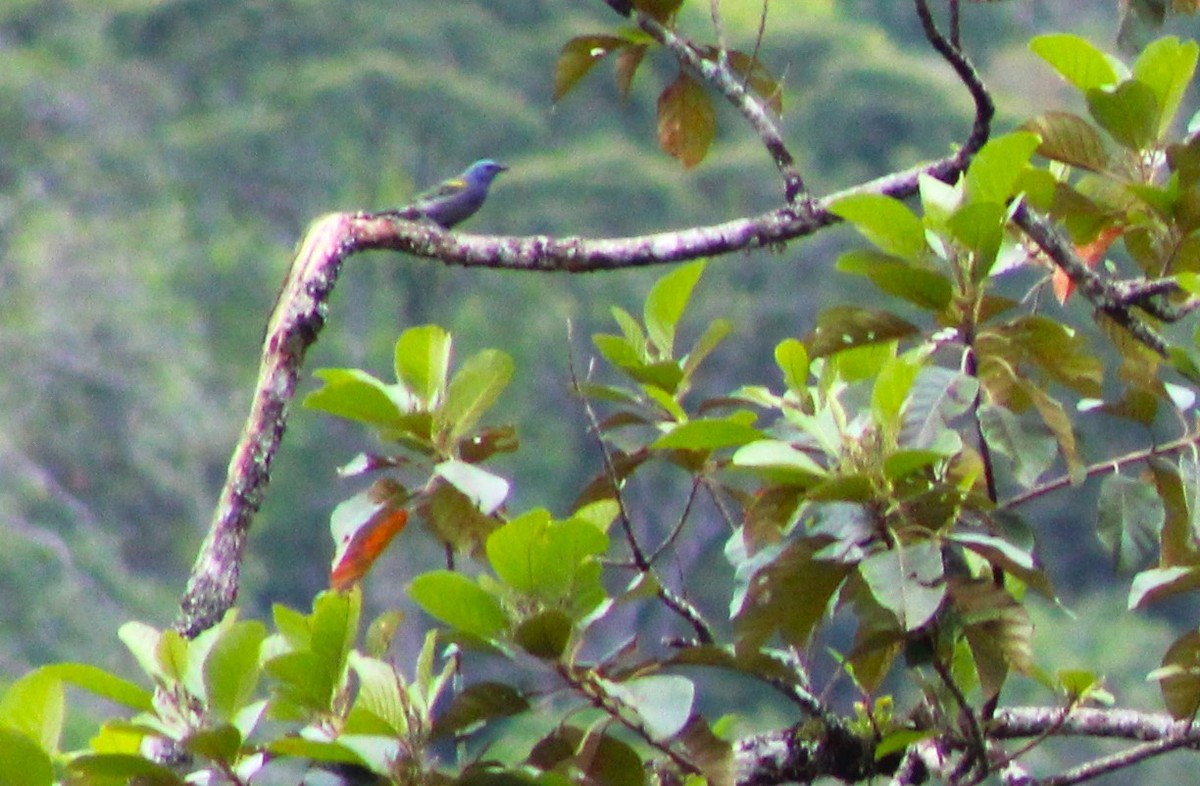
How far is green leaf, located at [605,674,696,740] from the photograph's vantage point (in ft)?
4.04

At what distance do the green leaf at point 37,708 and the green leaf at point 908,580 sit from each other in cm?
60

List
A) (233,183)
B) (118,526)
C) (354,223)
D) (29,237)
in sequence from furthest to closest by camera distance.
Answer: (233,183), (29,237), (118,526), (354,223)

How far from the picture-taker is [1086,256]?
6.15ft

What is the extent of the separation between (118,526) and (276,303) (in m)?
12.0

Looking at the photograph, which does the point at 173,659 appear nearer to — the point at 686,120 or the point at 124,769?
the point at 124,769

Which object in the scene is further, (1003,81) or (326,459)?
(1003,81)

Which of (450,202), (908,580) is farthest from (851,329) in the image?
(450,202)

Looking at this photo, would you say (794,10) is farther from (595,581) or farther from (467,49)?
(595,581)

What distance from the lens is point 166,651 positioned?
1.32 m

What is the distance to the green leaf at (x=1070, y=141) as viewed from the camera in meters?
1.74

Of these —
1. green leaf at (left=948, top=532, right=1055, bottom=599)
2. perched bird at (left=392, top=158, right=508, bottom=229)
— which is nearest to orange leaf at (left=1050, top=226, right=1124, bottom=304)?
green leaf at (left=948, top=532, right=1055, bottom=599)

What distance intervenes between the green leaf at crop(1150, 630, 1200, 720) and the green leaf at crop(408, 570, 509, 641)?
0.64 meters

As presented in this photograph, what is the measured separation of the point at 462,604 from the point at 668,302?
19.5 inches

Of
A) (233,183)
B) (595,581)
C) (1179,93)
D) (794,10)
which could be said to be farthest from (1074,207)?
(794,10)
